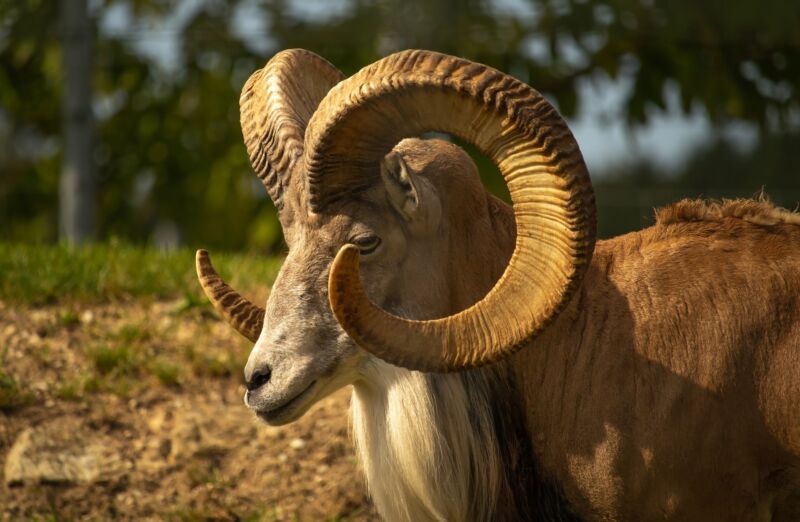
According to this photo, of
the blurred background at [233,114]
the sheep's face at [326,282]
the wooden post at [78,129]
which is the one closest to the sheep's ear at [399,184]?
the sheep's face at [326,282]

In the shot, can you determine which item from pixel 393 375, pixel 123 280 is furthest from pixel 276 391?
pixel 123 280

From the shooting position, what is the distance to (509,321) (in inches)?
186

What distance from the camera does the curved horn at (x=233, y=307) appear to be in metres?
5.45

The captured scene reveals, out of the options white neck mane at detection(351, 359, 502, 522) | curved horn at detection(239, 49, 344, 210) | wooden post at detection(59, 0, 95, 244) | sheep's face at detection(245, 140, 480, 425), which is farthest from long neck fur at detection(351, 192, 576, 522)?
wooden post at detection(59, 0, 95, 244)

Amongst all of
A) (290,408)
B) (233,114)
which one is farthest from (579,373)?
(233,114)

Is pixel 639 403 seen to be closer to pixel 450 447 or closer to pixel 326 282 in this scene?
pixel 450 447

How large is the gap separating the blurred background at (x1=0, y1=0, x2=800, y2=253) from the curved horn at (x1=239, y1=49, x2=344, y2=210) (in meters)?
6.20

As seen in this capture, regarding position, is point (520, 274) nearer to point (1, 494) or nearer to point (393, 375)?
point (393, 375)

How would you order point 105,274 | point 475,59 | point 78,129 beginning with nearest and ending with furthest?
point 105,274 → point 78,129 → point 475,59

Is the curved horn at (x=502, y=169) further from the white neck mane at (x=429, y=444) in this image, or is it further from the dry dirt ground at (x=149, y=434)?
the dry dirt ground at (x=149, y=434)

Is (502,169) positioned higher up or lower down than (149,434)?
higher up

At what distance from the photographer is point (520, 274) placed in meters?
4.77

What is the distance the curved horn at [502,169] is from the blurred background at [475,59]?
280 inches

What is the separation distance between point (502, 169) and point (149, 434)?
3133 mm
